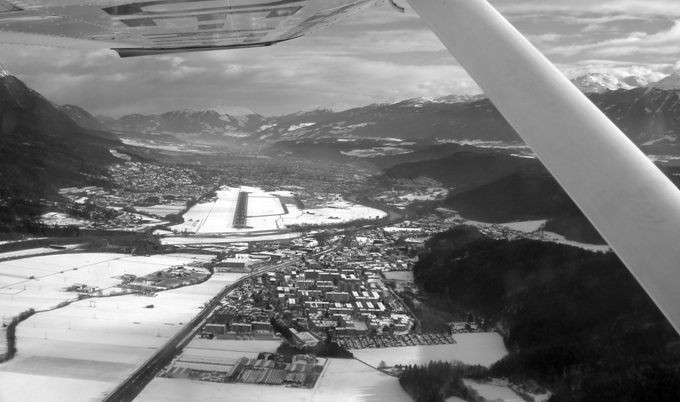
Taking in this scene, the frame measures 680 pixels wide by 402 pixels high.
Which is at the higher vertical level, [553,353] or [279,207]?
[553,353]

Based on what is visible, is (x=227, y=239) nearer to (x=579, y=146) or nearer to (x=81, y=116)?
(x=579, y=146)

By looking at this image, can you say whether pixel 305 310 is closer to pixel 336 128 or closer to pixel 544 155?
pixel 544 155

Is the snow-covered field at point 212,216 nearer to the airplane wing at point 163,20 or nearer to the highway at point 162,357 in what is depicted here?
the highway at point 162,357

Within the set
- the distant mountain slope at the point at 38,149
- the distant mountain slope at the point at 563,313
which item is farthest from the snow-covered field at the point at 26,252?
the distant mountain slope at the point at 563,313

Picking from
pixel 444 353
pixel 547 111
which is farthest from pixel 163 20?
pixel 444 353

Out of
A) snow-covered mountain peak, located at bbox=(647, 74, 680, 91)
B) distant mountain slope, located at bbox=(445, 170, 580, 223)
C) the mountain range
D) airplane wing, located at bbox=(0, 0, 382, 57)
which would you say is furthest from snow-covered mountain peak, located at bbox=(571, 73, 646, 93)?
airplane wing, located at bbox=(0, 0, 382, 57)

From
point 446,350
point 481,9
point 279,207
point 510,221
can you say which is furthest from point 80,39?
point 279,207

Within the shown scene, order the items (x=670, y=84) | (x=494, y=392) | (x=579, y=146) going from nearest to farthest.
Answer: (x=579, y=146) < (x=494, y=392) < (x=670, y=84)

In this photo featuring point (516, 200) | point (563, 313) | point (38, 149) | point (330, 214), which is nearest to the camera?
point (563, 313)
